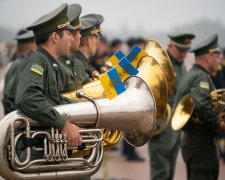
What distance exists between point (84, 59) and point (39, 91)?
1.59 metres

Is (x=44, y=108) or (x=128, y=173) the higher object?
(x=44, y=108)

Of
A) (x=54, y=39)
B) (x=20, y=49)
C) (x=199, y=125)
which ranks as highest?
(x=54, y=39)

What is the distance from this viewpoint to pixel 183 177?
7.18 meters

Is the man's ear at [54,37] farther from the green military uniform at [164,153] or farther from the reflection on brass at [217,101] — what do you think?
the green military uniform at [164,153]

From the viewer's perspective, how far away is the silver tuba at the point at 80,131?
9.39ft

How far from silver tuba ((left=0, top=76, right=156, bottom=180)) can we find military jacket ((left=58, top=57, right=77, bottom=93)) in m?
0.25

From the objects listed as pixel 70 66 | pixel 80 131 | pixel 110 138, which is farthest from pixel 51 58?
pixel 110 138

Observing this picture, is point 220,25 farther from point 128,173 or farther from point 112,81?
point 112,81

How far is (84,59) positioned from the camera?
14.8ft

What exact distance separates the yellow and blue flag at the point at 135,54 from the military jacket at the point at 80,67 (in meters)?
0.61

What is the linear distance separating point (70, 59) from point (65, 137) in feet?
4.85

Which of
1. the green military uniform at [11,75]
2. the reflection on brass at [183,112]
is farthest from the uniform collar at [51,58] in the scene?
the reflection on brass at [183,112]

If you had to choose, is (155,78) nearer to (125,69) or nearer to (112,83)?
(125,69)

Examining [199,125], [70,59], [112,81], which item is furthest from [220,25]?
[112,81]
